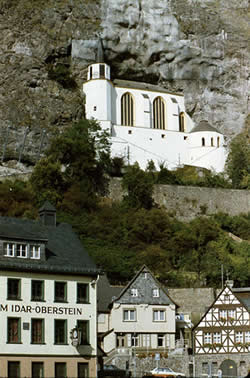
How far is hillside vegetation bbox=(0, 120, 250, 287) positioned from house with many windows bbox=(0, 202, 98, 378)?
67.9 feet

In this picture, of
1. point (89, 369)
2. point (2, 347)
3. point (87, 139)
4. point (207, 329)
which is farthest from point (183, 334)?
point (87, 139)

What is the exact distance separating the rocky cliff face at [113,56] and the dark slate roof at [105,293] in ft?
93.5

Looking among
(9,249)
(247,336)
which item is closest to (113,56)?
(247,336)

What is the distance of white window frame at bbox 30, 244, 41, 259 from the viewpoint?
42.4 m

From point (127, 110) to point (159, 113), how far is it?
436 cm

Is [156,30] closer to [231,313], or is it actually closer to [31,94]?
[31,94]

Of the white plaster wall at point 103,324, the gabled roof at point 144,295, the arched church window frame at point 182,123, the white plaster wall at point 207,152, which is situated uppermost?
the arched church window frame at point 182,123

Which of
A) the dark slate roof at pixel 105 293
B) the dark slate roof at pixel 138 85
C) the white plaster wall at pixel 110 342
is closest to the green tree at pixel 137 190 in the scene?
the dark slate roof at pixel 138 85

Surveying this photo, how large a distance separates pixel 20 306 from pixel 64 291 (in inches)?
103

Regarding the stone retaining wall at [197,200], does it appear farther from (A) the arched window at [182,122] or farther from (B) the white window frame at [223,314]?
(B) the white window frame at [223,314]

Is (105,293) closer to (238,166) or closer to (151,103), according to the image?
(238,166)

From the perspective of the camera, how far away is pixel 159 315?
183ft

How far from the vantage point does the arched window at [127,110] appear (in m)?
91.7

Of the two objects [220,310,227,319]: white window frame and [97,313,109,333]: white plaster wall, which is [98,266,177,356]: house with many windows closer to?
[97,313,109,333]: white plaster wall
